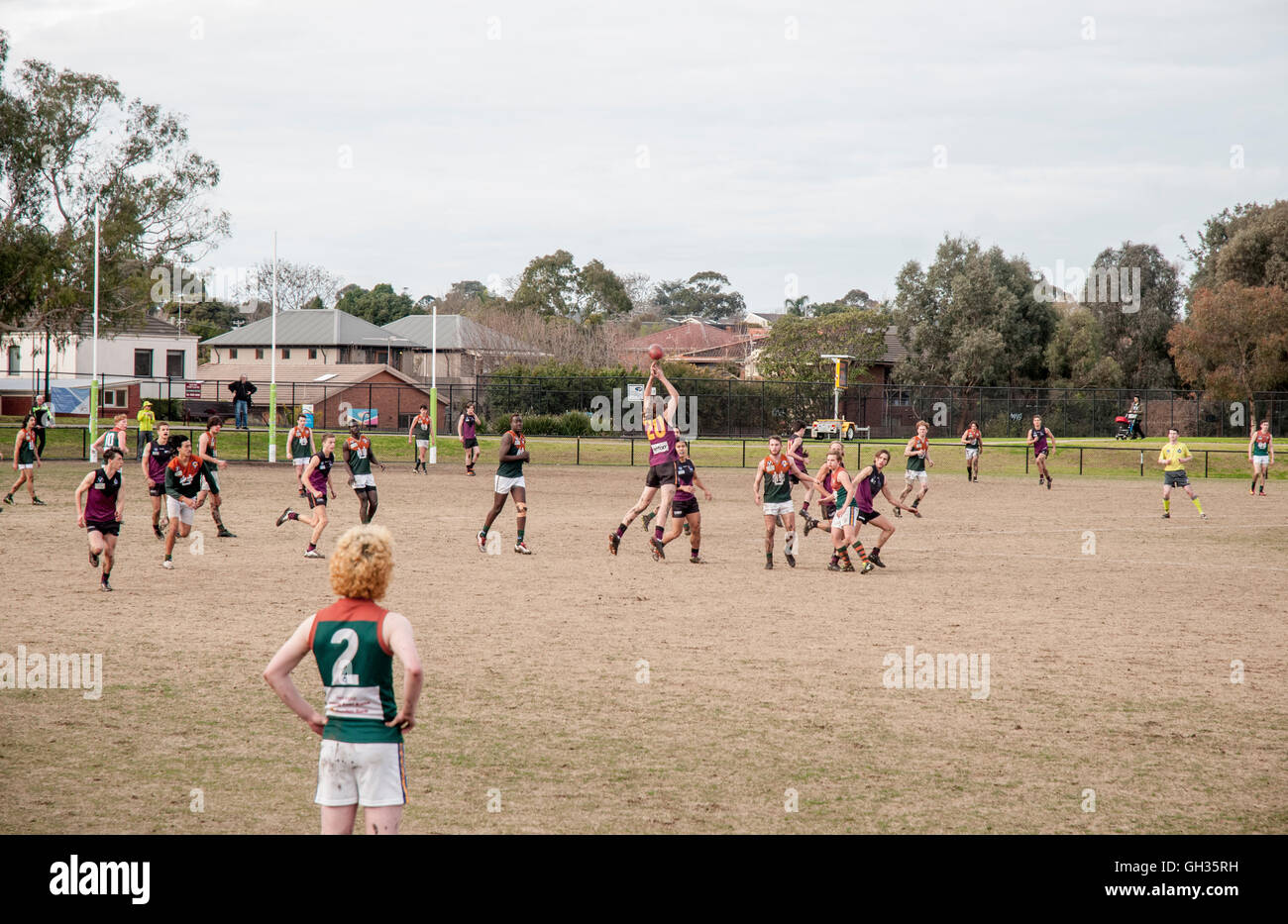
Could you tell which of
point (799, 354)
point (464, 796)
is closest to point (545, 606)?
point (464, 796)

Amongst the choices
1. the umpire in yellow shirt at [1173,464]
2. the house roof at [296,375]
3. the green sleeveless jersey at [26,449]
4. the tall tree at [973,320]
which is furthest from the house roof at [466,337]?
the umpire in yellow shirt at [1173,464]

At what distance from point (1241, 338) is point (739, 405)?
28.1 m

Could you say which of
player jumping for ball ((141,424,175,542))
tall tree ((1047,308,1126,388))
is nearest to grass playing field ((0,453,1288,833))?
player jumping for ball ((141,424,175,542))

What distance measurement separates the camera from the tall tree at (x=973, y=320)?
75.6 m

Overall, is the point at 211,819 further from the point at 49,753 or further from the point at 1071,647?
the point at 1071,647

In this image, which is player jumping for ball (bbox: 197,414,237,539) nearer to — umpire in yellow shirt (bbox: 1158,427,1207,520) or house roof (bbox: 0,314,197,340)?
umpire in yellow shirt (bbox: 1158,427,1207,520)

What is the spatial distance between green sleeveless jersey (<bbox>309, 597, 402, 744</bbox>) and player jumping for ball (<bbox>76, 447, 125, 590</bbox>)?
9.44 meters

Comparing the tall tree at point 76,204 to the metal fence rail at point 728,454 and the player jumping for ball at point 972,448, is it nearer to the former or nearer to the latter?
the metal fence rail at point 728,454

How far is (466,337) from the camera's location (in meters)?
80.4

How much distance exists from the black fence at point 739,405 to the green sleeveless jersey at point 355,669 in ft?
168

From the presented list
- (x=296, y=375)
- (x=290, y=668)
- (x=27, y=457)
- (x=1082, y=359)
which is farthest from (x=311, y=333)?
(x=290, y=668)

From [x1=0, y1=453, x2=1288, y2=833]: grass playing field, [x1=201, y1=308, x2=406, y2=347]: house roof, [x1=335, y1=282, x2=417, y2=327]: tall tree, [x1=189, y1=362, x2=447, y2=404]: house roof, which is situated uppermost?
[x1=335, y1=282, x2=417, y2=327]: tall tree

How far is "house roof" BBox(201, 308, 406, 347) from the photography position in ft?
254
